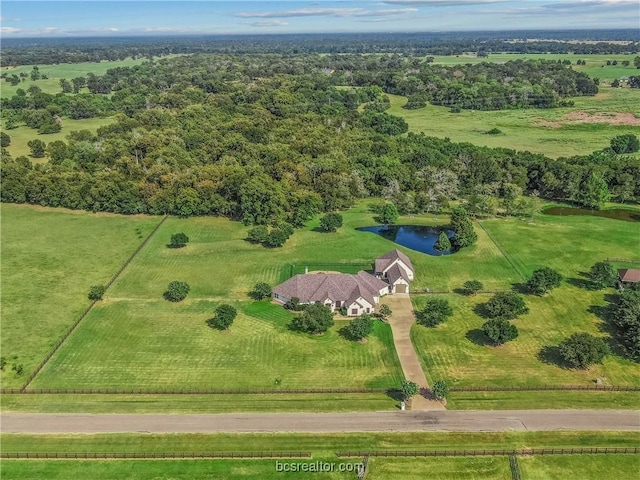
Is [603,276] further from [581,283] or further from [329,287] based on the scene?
[329,287]

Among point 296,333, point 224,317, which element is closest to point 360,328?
point 296,333

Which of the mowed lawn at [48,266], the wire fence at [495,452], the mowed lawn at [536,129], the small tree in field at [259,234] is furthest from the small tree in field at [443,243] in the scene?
the mowed lawn at [536,129]

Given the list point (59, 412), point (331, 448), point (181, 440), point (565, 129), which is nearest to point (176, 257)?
point (59, 412)

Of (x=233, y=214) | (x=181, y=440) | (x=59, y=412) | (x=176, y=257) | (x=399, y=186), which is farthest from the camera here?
(x=399, y=186)

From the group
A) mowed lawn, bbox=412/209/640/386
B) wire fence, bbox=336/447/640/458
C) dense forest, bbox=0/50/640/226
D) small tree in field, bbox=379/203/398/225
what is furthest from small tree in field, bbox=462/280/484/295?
dense forest, bbox=0/50/640/226

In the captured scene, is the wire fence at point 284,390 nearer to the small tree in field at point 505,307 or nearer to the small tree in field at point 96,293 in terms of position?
the small tree in field at point 505,307

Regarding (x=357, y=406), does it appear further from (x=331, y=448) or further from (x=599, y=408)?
(x=599, y=408)

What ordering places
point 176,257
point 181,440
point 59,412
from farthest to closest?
point 176,257
point 59,412
point 181,440
